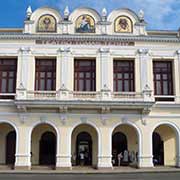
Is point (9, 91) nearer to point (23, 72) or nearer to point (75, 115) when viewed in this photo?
point (23, 72)

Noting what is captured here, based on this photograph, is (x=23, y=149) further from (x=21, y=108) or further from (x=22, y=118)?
(x=21, y=108)

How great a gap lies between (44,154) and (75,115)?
4.71m

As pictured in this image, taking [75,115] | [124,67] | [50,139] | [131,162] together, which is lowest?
[131,162]

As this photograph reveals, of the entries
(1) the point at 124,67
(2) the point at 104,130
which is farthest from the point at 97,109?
(1) the point at 124,67

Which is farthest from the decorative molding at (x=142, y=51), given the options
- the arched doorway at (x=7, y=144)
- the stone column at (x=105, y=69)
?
the arched doorway at (x=7, y=144)

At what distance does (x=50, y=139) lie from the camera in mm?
28578

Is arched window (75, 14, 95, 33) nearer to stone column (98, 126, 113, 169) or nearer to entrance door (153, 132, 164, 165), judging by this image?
stone column (98, 126, 113, 169)

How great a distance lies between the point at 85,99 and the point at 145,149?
574cm

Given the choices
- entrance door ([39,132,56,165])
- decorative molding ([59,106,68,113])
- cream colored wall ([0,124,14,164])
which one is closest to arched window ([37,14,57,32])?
decorative molding ([59,106,68,113])

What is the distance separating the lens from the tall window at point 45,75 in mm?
27641

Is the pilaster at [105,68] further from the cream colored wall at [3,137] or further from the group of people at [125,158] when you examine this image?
the cream colored wall at [3,137]

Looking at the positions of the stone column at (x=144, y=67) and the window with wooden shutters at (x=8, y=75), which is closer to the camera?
the stone column at (x=144, y=67)

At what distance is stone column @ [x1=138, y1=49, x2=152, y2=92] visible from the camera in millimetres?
27141

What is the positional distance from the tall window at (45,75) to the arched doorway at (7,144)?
13.3ft
